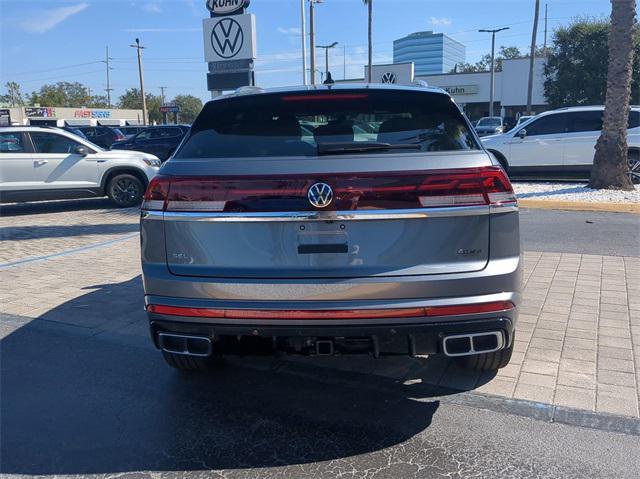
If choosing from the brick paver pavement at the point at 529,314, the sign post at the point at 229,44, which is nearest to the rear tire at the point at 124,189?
the sign post at the point at 229,44

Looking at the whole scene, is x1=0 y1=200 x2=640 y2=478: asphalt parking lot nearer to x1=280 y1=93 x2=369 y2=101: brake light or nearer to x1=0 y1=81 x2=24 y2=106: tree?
x1=280 y1=93 x2=369 y2=101: brake light

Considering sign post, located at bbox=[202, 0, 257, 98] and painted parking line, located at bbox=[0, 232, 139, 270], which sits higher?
sign post, located at bbox=[202, 0, 257, 98]

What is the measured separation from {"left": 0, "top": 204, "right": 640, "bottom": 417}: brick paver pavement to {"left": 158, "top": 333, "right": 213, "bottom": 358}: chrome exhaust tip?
1374mm

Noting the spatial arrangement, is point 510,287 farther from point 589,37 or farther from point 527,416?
Answer: point 589,37

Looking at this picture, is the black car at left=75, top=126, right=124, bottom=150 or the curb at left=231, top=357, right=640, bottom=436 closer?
the curb at left=231, top=357, right=640, bottom=436

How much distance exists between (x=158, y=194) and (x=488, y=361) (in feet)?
7.39

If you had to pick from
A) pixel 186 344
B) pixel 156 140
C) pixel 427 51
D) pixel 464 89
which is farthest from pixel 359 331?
pixel 427 51

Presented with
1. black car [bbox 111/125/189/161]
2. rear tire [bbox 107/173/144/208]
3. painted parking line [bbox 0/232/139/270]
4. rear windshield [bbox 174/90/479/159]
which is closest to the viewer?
rear windshield [bbox 174/90/479/159]

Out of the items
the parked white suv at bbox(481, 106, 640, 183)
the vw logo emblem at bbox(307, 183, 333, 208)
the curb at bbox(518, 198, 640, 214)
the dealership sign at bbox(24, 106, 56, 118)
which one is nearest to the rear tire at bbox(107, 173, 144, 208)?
the curb at bbox(518, 198, 640, 214)

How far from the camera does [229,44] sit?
12734 millimetres

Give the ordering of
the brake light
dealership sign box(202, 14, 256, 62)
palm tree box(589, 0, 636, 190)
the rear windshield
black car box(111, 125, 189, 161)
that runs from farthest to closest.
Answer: black car box(111, 125, 189, 161), dealership sign box(202, 14, 256, 62), palm tree box(589, 0, 636, 190), the brake light, the rear windshield

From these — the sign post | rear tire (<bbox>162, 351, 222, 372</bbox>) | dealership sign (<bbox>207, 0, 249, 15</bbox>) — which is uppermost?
dealership sign (<bbox>207, 0, 249, 15</bbox>)

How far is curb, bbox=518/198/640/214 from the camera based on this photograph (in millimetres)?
10000

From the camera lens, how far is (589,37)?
36500mm
